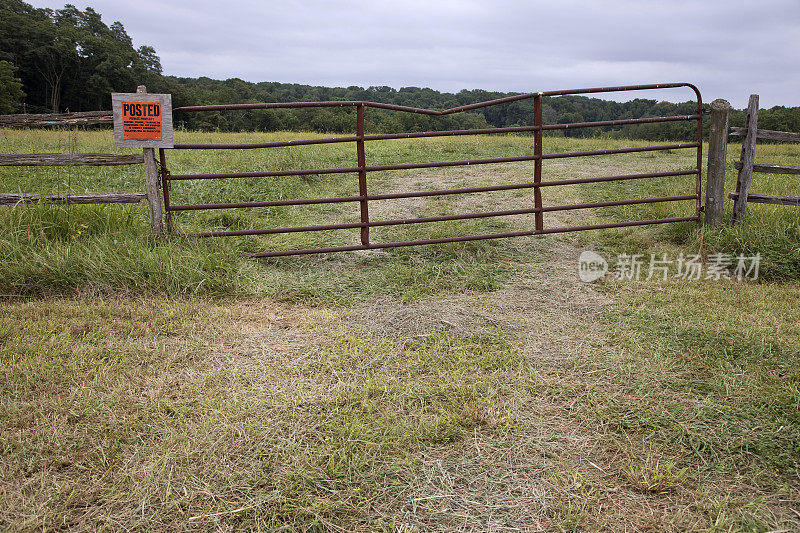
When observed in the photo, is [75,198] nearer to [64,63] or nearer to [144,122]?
[144,122]

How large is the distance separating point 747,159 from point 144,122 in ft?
21.8

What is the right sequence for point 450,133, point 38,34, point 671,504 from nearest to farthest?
point 671,504 → point 450,133 → point 38,34

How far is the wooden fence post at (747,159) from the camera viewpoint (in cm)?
611

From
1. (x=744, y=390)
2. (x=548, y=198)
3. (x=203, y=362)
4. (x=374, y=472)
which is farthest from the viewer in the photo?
(x=548, y=198)

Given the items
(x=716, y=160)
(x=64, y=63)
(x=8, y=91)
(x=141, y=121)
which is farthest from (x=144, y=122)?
(x=64, y=63)

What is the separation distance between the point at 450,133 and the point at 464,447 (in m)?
3.92

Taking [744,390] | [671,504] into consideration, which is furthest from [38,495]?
[744,390]

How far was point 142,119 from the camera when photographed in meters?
5.45

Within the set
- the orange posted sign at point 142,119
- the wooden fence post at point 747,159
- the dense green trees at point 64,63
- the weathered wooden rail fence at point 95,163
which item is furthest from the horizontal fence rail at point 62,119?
the dense green trees at point 64,63

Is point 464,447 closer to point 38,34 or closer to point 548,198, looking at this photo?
point 548,198

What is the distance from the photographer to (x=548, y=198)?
30.5 ft

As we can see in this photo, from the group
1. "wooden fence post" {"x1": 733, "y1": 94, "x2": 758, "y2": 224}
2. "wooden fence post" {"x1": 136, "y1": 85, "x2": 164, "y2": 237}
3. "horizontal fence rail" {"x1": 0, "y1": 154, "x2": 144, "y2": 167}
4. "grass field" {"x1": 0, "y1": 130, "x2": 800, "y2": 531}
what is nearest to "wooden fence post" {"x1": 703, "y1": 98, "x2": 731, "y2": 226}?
"wooden fence post" {"x1": 733, "y1": 94, "x2": 758, "y2": 224}

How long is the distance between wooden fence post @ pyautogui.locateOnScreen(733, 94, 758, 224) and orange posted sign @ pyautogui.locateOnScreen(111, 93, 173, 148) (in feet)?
20.8

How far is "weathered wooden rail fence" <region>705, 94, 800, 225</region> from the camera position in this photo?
614 cm
